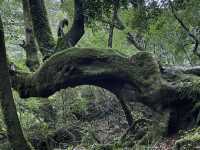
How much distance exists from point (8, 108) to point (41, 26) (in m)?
7.44

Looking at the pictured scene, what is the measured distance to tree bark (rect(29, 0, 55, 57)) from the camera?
53.1 feet

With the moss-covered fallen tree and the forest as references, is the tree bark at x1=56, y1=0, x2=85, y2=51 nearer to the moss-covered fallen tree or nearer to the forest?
the forest

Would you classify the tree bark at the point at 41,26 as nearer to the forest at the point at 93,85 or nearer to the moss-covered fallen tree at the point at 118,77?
the forest at the point at 93,85

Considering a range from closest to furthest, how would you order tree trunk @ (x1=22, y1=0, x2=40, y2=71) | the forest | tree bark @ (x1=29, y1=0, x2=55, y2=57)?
the forest, tree trunk @ (x1=22, y1=0, x2=40, y2=71), tree bark @ (x1=29, y1=0, x2=55, y2=57)

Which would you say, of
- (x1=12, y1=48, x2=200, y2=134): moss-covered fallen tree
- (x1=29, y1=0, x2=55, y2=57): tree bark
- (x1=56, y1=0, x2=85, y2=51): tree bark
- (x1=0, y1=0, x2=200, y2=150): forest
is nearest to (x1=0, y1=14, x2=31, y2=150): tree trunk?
(x1=0, y1=0, x2=200, y2=150): forest

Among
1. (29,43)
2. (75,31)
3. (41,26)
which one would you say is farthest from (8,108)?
(41,26)

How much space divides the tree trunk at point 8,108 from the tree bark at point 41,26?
653 cm

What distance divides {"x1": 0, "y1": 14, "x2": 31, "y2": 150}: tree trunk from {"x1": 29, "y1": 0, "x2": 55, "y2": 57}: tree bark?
6.53 meters

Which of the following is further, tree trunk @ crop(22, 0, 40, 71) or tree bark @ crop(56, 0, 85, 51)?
tree bark @ crop(56, 0, 85, 51)

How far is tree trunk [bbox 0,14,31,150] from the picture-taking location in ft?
30.5

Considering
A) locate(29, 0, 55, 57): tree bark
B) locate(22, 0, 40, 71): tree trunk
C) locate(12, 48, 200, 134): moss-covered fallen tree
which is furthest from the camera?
locate(29, 0, 55, 57): tree bark

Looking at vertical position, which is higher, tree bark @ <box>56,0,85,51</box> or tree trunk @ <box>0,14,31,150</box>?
tree bark @ <box>56,0,85,51</box>

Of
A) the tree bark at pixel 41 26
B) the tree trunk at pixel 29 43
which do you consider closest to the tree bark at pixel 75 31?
the tree bark at pixel 41 26

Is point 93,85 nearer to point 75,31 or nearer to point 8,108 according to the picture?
point 75,31
